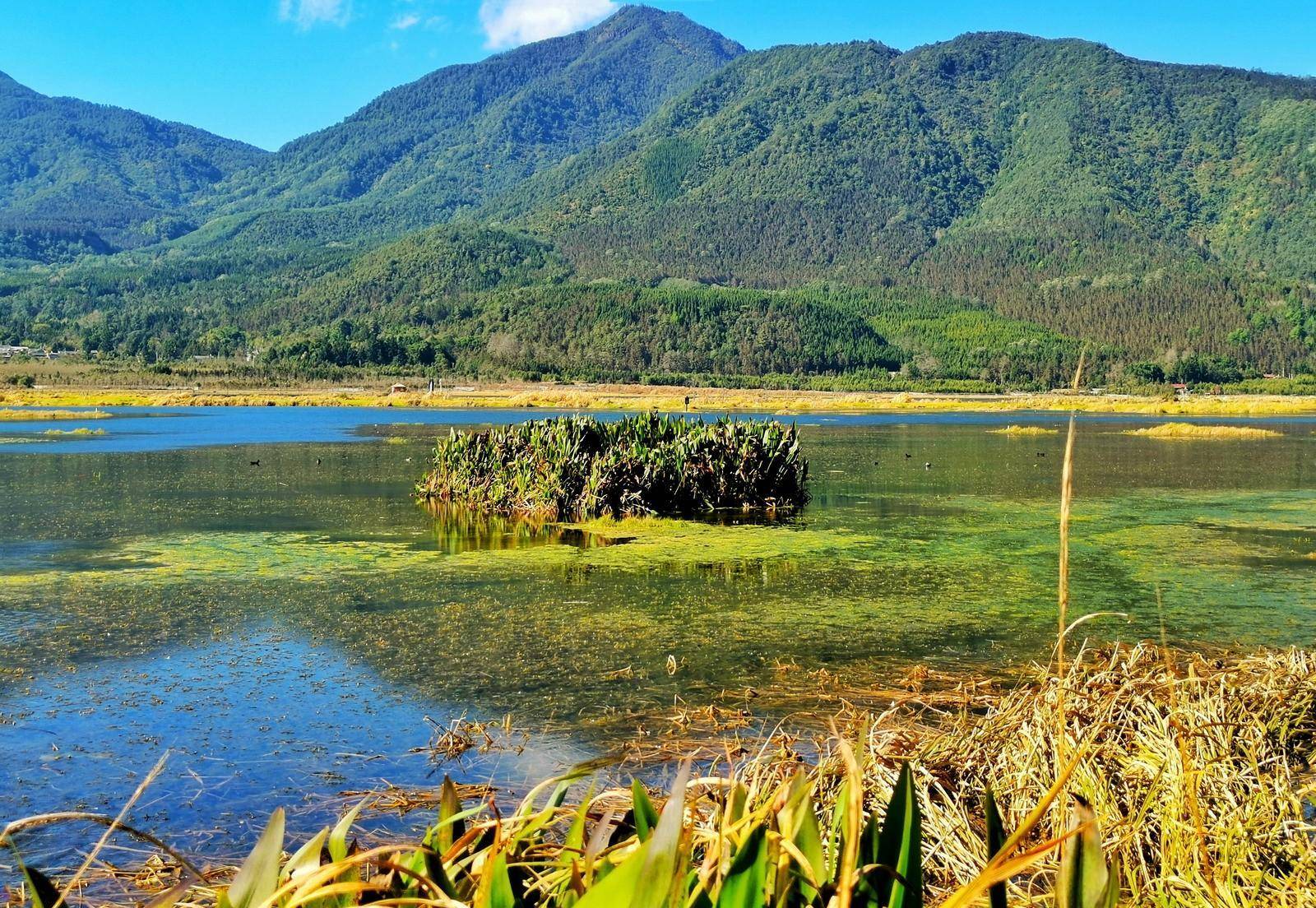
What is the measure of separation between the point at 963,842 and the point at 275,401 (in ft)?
288

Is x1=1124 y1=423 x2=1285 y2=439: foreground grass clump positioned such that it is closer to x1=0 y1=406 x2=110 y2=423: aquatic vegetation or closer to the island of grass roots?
the island of grass roots

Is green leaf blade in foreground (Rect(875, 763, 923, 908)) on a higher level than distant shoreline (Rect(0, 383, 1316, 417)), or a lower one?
higher

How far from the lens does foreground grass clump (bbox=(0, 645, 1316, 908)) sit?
8.43 ft

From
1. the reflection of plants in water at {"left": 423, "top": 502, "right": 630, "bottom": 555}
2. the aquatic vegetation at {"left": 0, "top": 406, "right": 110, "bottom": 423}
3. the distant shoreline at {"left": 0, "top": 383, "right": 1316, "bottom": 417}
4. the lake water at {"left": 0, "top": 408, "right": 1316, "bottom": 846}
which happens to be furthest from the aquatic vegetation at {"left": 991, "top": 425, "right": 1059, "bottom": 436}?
the aquatic vegetation at {"left": 0, "top": 406, "right": 110, "bottom": 423}

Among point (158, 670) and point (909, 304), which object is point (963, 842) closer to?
point (158, 670)

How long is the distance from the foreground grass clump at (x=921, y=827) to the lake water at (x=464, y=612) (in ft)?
2.73

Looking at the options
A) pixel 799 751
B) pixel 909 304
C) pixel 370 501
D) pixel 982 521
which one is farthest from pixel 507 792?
pixel 909 304

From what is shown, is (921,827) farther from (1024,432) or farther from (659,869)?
(1024,432)

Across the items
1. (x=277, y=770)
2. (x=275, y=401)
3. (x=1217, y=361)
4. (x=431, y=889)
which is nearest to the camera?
(x=431, y=889)

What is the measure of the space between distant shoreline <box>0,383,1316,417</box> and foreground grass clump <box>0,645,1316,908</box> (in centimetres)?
6668

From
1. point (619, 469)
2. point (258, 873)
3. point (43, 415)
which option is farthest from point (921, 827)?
point (43, 415)

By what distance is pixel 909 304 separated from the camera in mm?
178375

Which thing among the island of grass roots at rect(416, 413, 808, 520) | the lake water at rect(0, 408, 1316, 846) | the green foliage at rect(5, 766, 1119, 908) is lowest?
the lake water at rect(0, 408, 1316, 846)

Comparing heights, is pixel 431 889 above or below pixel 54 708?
above
